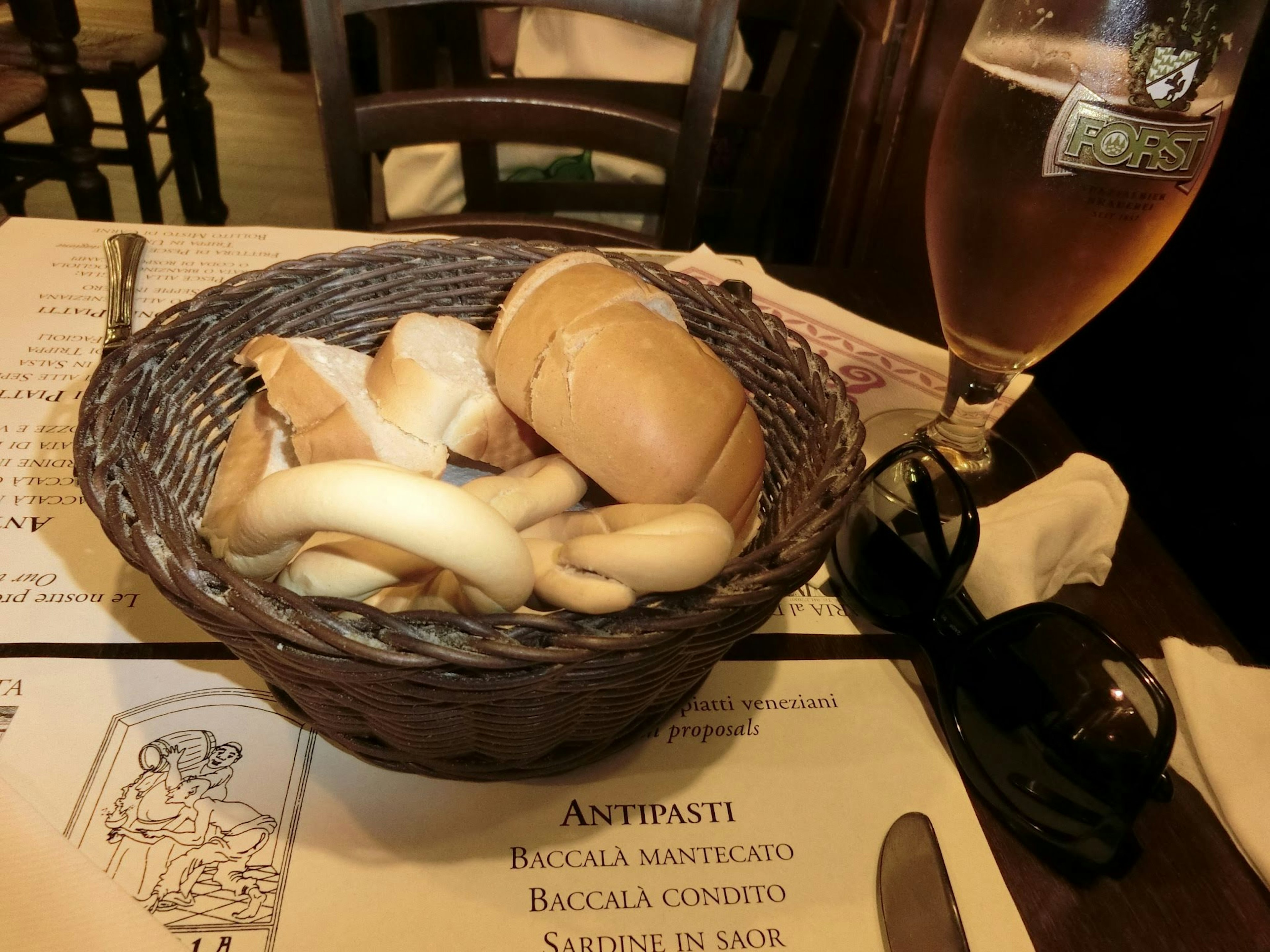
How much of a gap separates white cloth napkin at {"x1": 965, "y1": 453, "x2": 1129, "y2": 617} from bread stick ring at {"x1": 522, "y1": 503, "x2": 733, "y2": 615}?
233 millimetres

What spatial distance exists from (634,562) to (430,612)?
0.26ft

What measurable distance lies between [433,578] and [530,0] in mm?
687

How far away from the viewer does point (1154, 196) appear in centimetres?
45

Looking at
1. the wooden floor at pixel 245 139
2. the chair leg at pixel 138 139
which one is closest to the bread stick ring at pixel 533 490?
the chair leg at pixel 138 139

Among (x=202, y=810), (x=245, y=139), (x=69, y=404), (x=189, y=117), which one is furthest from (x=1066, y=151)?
(x=245, y=139)

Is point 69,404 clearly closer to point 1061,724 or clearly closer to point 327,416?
point 327,416

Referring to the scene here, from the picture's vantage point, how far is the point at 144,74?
170cm

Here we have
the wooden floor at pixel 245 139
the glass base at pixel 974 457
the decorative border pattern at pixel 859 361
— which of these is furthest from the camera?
the wooden floor at pixel 245 139

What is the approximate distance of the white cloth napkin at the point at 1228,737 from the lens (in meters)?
0.39

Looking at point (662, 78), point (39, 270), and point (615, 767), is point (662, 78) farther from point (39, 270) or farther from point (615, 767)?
point (615, 767)

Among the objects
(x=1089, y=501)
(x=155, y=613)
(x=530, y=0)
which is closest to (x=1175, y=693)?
(x=1089, y=501)

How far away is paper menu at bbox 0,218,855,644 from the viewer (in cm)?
45

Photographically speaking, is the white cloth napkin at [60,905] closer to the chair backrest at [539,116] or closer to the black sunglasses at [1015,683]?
the black sunglasses at [1015,683]

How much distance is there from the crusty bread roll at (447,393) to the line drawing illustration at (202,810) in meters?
0.17
